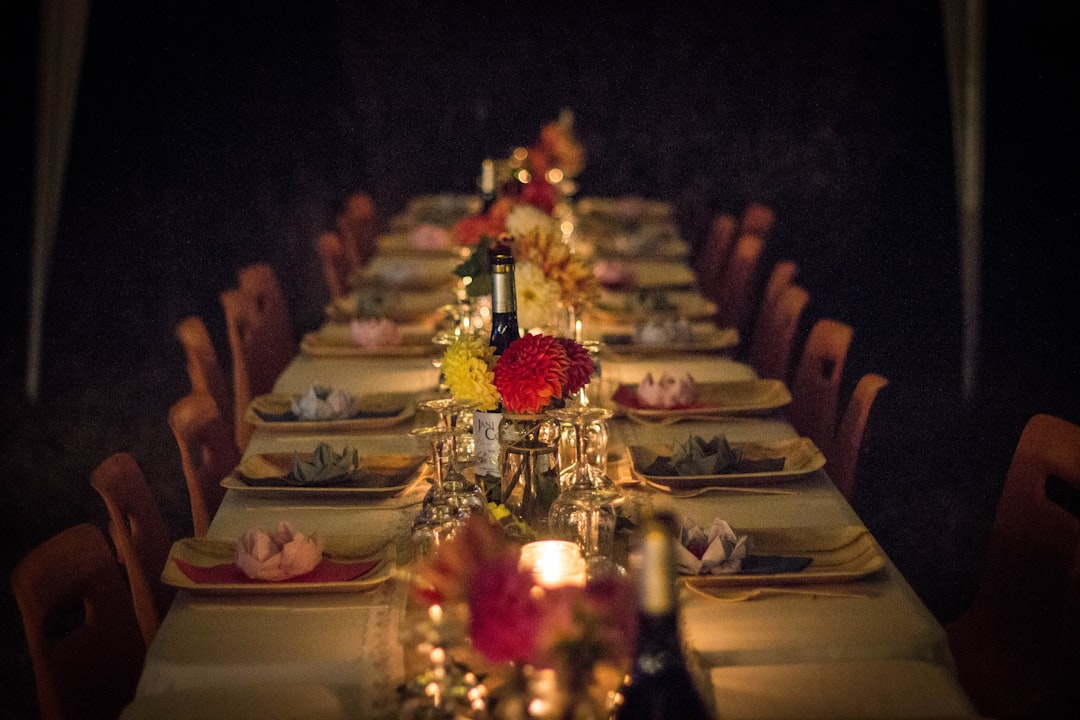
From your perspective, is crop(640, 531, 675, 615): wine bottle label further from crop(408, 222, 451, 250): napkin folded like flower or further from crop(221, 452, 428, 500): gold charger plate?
crop(408, 222, 451, 250): napkin folded like flower

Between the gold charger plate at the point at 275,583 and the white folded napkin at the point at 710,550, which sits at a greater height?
the white folded napkin at the point at 710,550

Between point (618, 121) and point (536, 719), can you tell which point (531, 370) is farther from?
point (618, 121)

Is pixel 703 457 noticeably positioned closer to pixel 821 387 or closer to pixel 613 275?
pixel 821 387

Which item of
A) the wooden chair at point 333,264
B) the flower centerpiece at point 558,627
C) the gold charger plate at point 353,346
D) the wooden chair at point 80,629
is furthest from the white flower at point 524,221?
the flower centerpiece at point 558,627

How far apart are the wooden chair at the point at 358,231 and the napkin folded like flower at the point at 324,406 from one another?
3.26m

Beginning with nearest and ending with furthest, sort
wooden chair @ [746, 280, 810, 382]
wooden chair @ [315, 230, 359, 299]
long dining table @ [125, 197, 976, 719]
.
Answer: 1. long dining table @ [125, 197, 976, 719]
2. wooden chair @ [746, 280, 810, 382]
3. wooden chair @ [315, 230, 359, 299]

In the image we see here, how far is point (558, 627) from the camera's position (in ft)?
3.97

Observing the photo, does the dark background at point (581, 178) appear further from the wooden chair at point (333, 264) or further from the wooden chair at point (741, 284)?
the wooden chair at point (333, 264)

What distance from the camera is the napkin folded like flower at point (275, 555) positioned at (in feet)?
6.56

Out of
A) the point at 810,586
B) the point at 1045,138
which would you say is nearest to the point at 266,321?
the point at 810,586

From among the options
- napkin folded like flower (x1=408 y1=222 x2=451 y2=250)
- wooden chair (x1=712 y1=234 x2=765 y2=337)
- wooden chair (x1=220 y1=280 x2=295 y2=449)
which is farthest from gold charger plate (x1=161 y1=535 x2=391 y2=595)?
napkin folded like flower (x1=408 y1=222 x2=451 y2=250)

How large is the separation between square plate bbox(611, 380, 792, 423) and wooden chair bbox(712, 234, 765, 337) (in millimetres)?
2394

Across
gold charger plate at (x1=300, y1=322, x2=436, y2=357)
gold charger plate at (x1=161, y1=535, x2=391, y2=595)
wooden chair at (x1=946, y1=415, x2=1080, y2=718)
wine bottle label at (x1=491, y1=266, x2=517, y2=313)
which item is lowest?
wooden chair at (x1=946, y1=415, x2=1080, y2=718)

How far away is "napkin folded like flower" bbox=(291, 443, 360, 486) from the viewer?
2.47m
